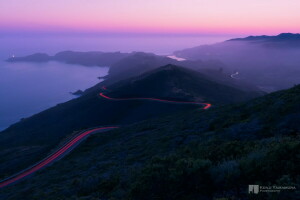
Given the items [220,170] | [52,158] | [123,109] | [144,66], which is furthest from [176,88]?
[144,66]

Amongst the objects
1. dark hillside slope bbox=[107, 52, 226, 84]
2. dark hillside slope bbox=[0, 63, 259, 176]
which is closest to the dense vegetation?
dark hillside slope bbox=[0, 63, 259, 176]

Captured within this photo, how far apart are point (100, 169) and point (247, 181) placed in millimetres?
10337

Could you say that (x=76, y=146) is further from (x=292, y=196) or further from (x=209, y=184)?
(x=292, y=196)

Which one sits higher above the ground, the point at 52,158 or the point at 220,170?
the point at 220,170

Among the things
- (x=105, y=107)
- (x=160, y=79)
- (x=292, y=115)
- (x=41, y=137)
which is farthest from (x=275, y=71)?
(x=292, y=115)

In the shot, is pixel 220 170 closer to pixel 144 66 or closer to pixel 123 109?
pixel 123 109

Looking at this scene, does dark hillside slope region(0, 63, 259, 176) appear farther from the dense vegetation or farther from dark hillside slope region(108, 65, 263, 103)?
the dense vegetation

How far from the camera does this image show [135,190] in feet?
25.8

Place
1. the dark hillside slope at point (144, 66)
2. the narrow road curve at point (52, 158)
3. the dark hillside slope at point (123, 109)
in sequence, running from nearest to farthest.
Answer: the narrow road curve at point (52, 158), the dark hillside slope at point (123, 109), the dark hillside slope at point (144, 66)

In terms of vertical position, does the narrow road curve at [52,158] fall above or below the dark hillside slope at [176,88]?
below

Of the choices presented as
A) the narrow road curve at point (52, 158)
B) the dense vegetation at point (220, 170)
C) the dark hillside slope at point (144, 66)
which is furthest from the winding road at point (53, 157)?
the dark hillside slope at point (144, 66)

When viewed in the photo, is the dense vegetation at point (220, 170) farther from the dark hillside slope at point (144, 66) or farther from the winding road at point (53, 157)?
the dark hillside slope at point (144, 66)

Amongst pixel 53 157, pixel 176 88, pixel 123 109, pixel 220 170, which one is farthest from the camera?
pixel 176 88

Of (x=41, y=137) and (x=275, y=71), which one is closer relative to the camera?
(x=41, y=137)
